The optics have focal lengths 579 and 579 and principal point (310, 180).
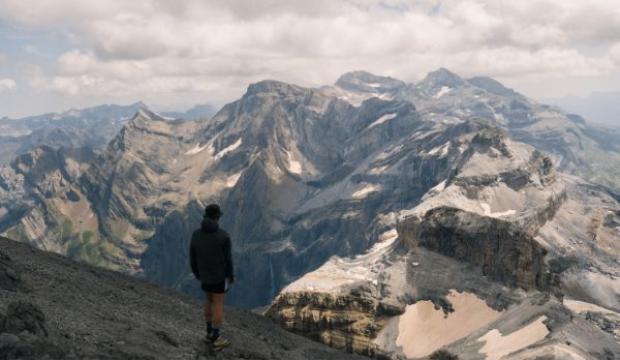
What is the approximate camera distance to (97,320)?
3084 centimetres

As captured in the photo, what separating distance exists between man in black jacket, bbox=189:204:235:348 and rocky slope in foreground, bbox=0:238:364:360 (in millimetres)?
3661

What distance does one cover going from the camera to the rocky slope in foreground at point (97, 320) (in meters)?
23.9

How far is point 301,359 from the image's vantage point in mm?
42250

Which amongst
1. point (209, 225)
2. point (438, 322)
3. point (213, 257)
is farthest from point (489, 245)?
point (209, 225)

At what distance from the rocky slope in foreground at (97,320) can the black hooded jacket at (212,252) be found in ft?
14.2

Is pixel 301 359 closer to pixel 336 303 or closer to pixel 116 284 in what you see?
pixel 116 284

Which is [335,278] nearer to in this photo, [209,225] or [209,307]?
[209,307]

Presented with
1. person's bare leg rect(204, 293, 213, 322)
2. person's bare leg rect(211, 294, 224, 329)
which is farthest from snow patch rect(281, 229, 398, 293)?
person's bare leg rect(211, 294, 224, 329)

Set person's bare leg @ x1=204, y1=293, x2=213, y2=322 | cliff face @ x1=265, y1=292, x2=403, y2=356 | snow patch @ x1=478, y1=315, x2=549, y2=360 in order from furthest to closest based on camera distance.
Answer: cliff face @ x1=265, y1=292, x2=403, y2=356 → snow patch @ x1=478, y1=315, x2=549, y2=360 → person's bare leg @ x1=204, y1=293, x2=213, y2=322

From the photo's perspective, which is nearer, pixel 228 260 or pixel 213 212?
pixel 228 260

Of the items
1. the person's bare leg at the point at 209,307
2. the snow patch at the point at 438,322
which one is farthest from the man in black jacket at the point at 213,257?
the snow patch at the point at 438,322

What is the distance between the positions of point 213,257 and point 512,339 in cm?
5733

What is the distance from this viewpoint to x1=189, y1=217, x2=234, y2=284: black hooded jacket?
87.9 feet

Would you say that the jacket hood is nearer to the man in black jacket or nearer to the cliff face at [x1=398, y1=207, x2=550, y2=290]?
the man in black jacket
